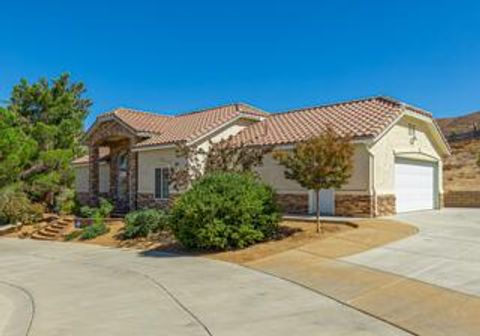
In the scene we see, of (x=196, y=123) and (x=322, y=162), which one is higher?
(x=196, y=123)

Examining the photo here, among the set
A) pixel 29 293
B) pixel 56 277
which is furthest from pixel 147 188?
pixel 29 293

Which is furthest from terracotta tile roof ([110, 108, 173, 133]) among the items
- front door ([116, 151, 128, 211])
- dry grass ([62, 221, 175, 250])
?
dry grass ([62, 221, 175, 250])

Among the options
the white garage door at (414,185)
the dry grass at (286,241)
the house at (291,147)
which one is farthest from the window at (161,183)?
the white garage door at (414,185)

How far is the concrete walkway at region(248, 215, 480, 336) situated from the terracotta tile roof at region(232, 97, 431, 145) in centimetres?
539

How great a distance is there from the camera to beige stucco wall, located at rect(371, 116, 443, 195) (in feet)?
63.9

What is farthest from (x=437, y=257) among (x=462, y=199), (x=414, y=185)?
(x=462, y=199)

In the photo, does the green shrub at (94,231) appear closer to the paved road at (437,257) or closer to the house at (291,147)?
the house at (291,147)

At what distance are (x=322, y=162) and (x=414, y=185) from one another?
975cm

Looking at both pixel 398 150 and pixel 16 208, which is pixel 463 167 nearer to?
pixel 398 150

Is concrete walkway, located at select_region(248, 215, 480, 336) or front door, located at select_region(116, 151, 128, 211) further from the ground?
front door, located at select_region(116, 151, 128, 211)

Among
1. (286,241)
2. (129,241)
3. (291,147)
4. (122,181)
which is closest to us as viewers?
(286,241)

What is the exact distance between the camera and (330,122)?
21.9 m

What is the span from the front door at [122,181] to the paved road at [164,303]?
551 inches

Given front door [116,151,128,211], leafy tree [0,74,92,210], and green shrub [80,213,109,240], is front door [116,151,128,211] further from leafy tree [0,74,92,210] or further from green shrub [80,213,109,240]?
green shrub [80,213,109,240]
